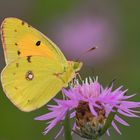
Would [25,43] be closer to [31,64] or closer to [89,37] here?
[31,64]

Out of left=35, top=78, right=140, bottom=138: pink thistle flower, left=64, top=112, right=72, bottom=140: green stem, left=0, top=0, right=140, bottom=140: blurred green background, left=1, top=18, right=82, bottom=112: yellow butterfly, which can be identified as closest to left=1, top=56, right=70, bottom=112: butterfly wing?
left=1, top=18, right=82, bottom=112: yellow butterfly

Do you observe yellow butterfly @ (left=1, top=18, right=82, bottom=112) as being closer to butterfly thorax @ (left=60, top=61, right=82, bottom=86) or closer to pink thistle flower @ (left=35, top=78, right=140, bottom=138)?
butterfly thorax @ (left=60, top=61, right=82, bottom=86)

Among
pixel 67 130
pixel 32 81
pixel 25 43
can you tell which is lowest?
pixel 67 130

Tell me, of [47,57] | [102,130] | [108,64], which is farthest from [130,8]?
[102,130]

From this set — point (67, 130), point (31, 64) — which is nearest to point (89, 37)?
point (31, 64)

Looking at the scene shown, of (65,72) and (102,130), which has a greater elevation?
(65,72)

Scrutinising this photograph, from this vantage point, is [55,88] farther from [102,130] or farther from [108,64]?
[108,64]
